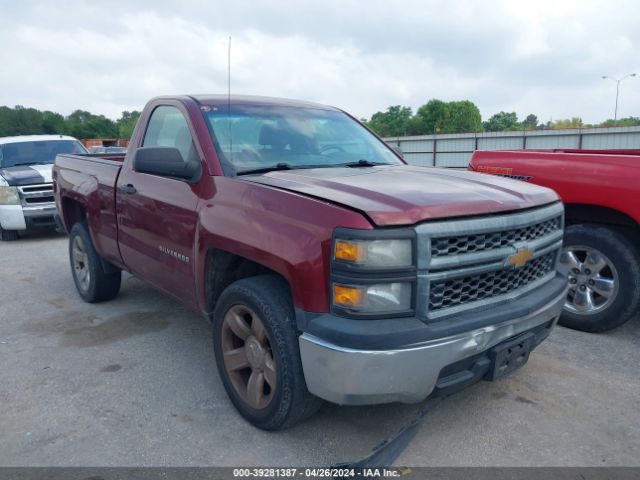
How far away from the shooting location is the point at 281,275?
2717 millimetres

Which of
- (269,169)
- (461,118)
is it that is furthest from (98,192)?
(461,118)

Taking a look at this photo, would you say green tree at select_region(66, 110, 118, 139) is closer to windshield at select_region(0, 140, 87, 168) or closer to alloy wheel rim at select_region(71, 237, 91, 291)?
windshield at select_region(0, 140, 87, 168)

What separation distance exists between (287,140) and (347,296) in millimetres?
1625

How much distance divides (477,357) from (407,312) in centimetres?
49

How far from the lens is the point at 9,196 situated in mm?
8703

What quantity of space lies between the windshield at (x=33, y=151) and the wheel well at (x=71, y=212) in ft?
14.8

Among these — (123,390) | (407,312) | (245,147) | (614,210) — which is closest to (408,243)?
(407,312)

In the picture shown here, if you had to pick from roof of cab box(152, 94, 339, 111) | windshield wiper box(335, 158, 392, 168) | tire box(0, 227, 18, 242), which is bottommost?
tire box(0, 227, 18, 242)

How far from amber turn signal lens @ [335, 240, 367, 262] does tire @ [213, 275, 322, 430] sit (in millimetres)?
491

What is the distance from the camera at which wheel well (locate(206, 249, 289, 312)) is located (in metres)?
3.09

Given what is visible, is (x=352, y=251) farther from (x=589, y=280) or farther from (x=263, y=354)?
(x=589, y=280)

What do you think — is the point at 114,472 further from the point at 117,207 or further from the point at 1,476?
the point at 117,207

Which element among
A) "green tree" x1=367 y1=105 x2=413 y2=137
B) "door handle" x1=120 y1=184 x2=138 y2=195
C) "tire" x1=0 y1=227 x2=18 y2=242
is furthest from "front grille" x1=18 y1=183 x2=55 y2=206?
"green tree" x1=367 y1=105 x2=413 y2=137

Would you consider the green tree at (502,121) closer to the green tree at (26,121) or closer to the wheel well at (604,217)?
the green tree at (26,121)
